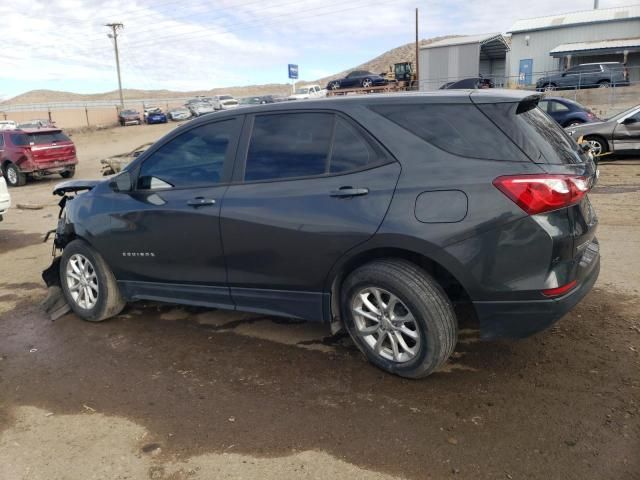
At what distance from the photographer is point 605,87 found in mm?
29031

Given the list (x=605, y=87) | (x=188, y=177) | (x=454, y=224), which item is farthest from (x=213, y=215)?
(x=605, y=87)

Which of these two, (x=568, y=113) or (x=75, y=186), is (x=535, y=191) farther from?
(x=568, y=113)

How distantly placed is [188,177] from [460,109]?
206cm

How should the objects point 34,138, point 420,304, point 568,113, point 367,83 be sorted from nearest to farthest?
point 420,304 → point 568,113 → point 34,138 → point 367,83

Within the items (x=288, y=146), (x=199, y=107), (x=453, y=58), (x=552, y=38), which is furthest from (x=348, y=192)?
(x=552, y=38)

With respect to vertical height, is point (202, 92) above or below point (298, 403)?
above

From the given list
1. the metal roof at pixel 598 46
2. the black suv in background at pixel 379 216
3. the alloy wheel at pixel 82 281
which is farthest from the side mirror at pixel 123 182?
the metal roof at pixel 598 46

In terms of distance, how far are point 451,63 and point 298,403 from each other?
47791 mm

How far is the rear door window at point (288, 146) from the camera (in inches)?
143

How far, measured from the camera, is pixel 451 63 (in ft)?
154

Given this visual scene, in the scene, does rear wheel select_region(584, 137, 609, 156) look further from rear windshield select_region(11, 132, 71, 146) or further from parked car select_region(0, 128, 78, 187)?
rear windshield select_region(11, 132, 71, 146)

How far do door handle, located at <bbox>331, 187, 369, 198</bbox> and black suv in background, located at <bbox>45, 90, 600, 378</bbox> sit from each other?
1 centimetres

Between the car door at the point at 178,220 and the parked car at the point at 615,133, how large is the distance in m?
11.3

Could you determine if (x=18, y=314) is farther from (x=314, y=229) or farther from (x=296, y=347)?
(x=314, y=229)
